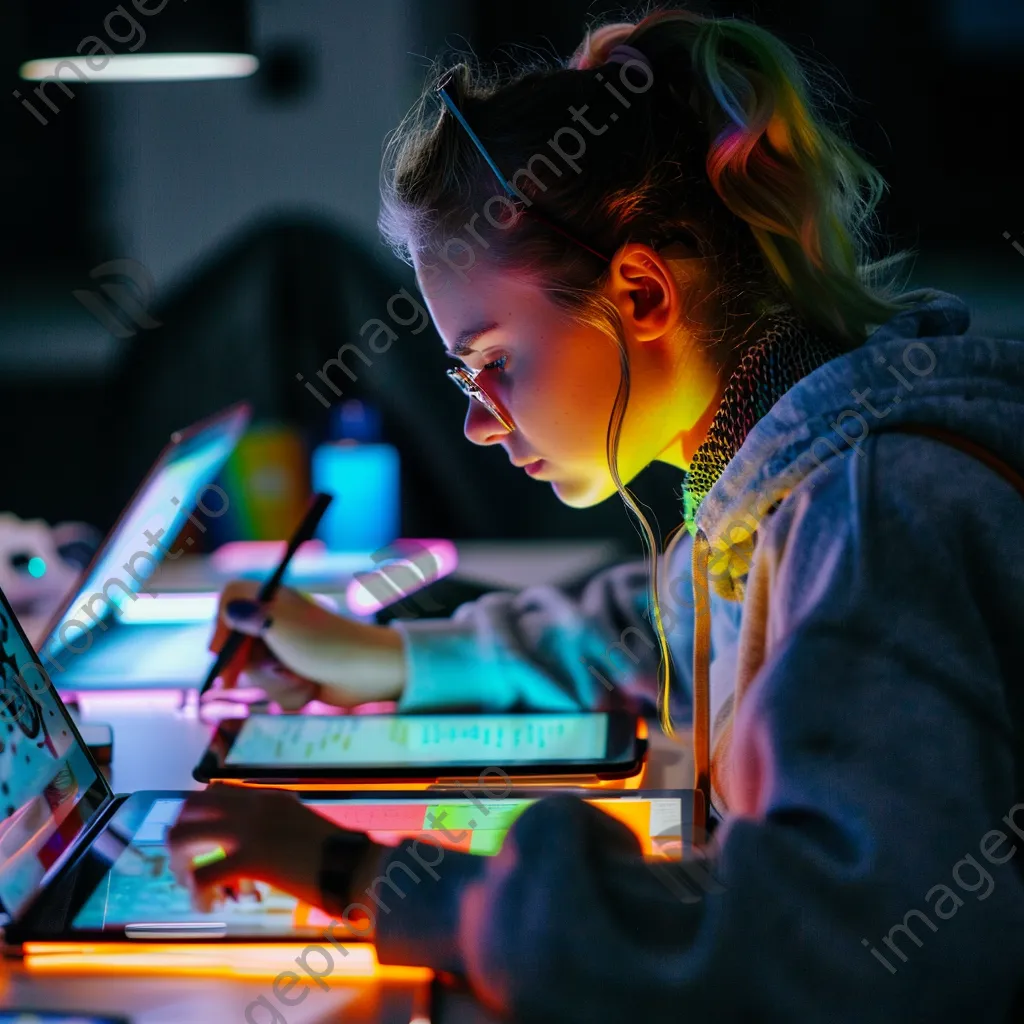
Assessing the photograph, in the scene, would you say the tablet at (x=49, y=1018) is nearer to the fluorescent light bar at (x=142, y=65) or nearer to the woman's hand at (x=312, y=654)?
the woman's hand at (x=312, y=654)

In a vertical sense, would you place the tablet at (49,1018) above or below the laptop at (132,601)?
above

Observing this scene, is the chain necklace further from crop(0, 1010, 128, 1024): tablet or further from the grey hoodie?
crop(0, 1010, 128, 1024): tablet

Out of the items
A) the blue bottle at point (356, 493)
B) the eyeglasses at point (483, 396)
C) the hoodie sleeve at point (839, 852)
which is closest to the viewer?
the hoodie sleeve at point (839, 852)

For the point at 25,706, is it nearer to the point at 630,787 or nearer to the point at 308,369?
the point at 630,787

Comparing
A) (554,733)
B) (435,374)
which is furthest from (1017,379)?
(435,374)

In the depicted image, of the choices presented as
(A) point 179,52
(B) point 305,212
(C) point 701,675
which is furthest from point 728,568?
(B) point 305,212

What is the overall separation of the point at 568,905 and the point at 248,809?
22cm

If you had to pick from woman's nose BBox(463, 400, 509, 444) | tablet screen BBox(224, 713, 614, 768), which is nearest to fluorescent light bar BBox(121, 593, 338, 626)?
tablet screen BBox(224, 713, 614, 768)

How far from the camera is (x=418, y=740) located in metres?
1.00

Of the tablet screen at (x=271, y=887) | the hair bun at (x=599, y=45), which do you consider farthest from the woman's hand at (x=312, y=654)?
the hair bun at (x=599, y=45)

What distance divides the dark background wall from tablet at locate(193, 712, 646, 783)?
1.33m

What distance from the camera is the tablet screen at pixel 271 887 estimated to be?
0.71 metres

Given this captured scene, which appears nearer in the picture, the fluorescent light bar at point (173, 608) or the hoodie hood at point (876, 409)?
the hoodie hood at point (876, 409)

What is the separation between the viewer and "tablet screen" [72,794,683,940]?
0.71 meters
